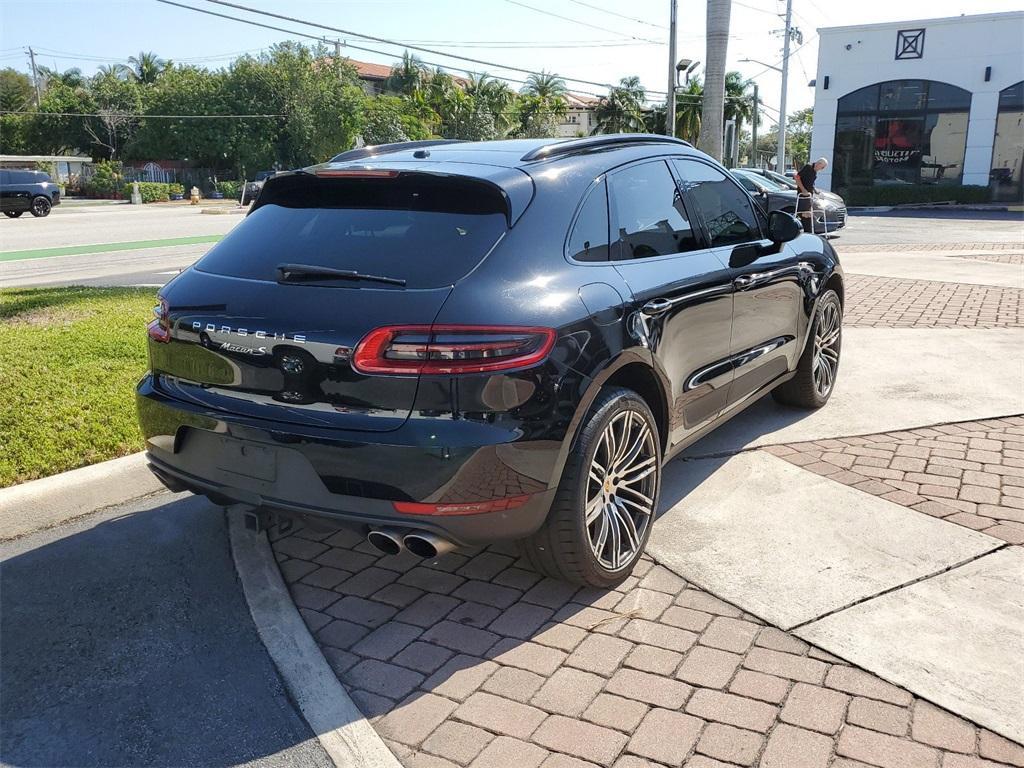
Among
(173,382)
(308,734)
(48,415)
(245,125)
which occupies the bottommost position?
(308,734)

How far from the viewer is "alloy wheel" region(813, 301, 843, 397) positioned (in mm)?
5711

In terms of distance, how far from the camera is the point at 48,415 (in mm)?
5035

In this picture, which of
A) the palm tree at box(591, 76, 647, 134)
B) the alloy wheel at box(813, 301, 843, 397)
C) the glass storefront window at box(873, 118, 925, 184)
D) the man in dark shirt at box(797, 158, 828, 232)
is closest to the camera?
the alloy wheel at box(813, 301, 843, 397)

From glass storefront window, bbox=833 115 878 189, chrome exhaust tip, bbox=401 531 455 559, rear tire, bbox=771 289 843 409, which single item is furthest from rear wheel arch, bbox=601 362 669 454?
glass storefront window, bbox=833 115 878 189

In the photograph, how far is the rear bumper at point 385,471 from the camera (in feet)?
9.30

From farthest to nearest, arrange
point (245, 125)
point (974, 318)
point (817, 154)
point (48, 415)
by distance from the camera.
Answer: point (245, 125) < point (817, 154) < point (974, 318) < point (48, 415)

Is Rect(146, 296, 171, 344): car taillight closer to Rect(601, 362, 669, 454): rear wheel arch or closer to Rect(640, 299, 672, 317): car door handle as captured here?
Rect(601, 362, 669, 454): rear wheel arch

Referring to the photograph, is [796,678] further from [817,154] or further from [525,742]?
[817,154]

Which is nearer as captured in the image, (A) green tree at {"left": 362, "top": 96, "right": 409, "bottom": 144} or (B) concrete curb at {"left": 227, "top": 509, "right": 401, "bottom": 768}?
(B) concrete curb at {"left": 227, "top": 509, "right": 401, "bottom": 768}

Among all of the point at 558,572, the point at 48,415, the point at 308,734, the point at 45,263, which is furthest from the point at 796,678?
the point at 45,263

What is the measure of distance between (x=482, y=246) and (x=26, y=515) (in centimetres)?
271

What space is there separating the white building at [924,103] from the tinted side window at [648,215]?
114ft

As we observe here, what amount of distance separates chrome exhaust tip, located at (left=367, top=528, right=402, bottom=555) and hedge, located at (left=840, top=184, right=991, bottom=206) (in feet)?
116

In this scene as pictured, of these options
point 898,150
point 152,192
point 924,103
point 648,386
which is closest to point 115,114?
point 152,192
